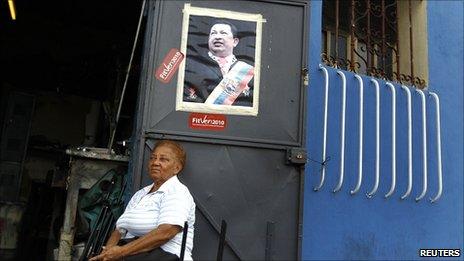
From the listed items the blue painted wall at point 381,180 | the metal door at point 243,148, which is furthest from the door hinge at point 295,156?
the blue painted wall at point 381,180

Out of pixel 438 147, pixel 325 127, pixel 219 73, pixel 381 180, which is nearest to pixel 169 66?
pixel 219 73

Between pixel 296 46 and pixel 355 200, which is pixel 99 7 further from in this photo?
pixel 355 200

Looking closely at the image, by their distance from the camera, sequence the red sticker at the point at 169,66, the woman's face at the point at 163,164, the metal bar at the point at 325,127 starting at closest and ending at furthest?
the woman's face at the point at 163,164
the red sticker at the point at 169,66
the metal bar at the point at 325,127

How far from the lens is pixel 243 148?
11.5 feet

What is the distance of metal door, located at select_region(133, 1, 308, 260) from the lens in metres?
3.38

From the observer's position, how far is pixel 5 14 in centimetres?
667

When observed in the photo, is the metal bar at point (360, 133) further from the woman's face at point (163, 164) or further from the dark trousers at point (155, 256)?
the dark trousers at point (155, 256)

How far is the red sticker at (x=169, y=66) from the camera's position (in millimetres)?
3443

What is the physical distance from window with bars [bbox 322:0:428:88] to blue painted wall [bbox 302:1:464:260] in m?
0.17

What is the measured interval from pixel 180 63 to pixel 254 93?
1.98ft

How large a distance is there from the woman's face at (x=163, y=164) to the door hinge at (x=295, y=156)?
916 mm

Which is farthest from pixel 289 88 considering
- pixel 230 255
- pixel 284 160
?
pixel 230 255

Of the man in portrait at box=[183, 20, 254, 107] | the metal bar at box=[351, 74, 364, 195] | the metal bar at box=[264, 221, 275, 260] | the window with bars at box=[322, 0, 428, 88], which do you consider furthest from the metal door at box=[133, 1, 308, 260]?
the window with bars at box=[322, 0, 428, 88]

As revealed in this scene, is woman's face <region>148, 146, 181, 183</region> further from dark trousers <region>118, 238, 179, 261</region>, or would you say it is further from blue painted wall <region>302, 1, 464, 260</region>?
blue painted wall <region>302, 1, 464, 260</region>
